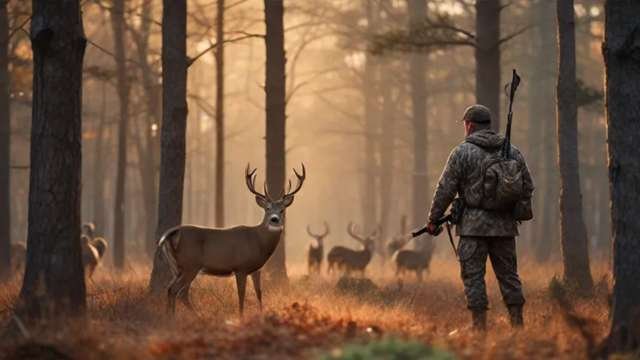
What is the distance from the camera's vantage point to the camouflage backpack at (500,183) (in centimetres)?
1088

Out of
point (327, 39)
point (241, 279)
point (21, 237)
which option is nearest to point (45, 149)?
point (241, 279)

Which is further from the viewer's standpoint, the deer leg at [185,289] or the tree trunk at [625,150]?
the deer leg at [185,289]

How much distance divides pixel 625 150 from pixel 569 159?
9.53 metres

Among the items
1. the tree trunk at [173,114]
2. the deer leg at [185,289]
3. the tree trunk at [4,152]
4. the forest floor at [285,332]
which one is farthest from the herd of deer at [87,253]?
the forest floor at [285,332]

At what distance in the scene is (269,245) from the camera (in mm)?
14125

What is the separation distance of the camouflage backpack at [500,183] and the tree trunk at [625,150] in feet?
4.95

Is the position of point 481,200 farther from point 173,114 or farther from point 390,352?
point 173,114

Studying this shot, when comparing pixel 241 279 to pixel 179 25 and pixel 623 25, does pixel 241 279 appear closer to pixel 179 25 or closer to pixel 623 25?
pixel 179 25

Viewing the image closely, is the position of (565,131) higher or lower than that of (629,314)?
higher

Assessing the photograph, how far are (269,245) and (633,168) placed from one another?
5.84 metres

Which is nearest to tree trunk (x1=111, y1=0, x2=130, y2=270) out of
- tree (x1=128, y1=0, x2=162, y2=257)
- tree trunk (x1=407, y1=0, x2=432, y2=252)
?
tree (x1=128, y1=0, x2=162, y2=257)

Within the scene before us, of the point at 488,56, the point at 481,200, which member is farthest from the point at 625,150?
the point at 488,56

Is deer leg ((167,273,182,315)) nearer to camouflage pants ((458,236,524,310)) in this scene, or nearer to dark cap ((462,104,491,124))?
camouflage pants ((458,236,524,310))

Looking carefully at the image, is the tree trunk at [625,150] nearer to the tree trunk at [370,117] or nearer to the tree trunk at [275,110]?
the tree trunk at [275,110]
